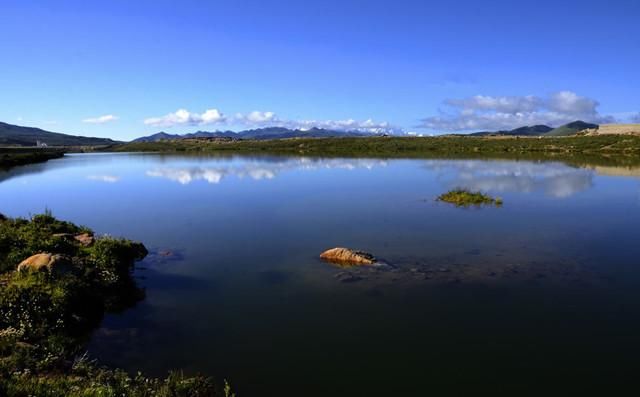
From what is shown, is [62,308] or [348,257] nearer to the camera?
[62,308]

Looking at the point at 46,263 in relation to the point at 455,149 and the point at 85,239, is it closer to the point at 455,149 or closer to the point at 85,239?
the point at 85,239

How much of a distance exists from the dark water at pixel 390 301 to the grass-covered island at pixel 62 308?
875mm

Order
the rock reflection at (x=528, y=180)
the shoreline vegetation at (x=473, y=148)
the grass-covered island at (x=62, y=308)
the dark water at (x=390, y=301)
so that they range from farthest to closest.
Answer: the shoreline vegetation at (x=473, y=148) → the rock reflection at (x=528, y=180) → the dark water at (x=390, y=301) → the grass-covered island at (x=62, y=308)

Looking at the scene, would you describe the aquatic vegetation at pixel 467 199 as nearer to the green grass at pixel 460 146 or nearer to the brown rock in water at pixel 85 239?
the brown rock in water at pixel 85 239

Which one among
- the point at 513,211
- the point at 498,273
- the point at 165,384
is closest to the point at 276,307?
the point at 165,384

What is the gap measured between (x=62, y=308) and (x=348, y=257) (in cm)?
1194

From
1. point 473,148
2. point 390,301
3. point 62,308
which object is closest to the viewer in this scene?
point 62,308

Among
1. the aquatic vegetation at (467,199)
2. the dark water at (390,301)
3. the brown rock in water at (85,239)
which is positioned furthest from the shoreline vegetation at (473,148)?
the brown rock in water at (85,239)

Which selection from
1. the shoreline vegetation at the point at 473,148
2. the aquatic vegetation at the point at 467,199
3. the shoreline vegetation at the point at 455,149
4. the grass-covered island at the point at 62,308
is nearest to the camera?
the grass-covered island at the point at 62,308

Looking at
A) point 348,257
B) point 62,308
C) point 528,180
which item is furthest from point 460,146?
point 62,308

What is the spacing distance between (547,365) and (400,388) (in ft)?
13.7

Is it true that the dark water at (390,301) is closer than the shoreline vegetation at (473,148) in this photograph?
Yes

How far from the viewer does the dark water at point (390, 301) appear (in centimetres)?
1196

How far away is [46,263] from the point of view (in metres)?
16.5
